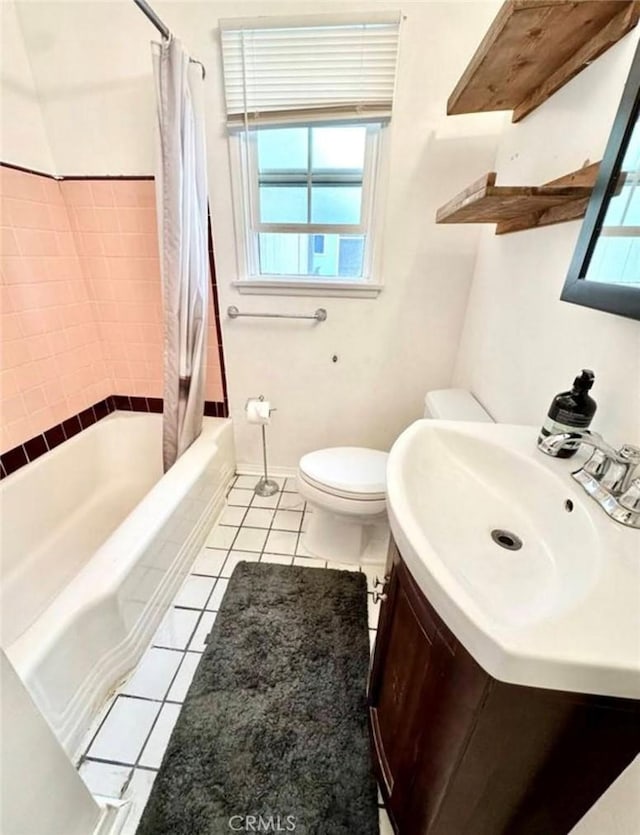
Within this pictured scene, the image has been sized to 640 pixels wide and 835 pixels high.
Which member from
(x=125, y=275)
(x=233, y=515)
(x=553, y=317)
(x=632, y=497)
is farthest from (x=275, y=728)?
(x=125, y=275)

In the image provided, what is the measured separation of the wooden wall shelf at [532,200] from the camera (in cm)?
86

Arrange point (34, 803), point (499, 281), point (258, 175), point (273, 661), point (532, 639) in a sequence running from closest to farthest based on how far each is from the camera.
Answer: point (532, 639) < point (34, 803) < point (273, 661) < point (499, 281) < point (258, 175)

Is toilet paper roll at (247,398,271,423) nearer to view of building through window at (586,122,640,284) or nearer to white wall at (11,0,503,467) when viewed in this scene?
white wall at (11,0,503,467)

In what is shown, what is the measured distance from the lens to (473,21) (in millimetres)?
1290

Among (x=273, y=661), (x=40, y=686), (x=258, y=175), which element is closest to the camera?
(x=40, y=686)

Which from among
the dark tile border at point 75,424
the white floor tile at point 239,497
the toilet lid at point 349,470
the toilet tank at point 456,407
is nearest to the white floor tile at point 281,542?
the white floor tile at point 239,497

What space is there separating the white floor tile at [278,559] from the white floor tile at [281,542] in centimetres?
2

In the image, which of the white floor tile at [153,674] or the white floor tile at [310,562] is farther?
the white floor tile at [310,562]

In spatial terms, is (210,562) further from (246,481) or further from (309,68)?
(309,68)

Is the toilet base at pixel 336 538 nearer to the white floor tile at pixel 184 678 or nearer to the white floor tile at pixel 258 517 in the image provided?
the white floor tile at pixel 258 517

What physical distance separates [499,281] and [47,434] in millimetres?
2081

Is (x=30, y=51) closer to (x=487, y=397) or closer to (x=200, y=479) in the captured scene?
(x=200, y=479)

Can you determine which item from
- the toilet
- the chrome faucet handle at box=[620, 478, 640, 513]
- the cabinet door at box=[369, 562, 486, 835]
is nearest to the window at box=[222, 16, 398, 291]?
the toilet

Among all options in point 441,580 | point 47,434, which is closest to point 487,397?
point 441,580
